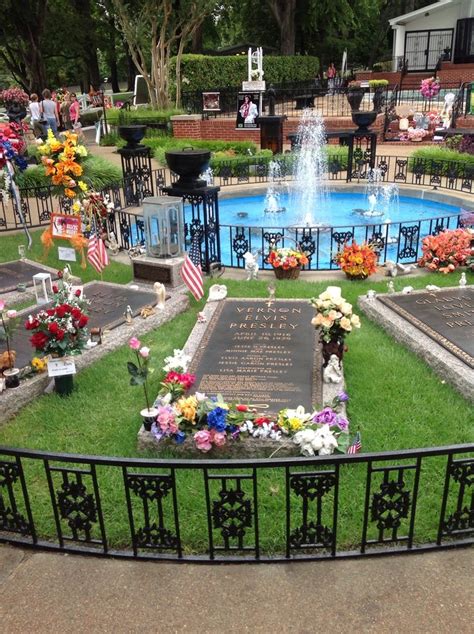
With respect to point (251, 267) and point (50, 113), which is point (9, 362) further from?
point (50, 113)

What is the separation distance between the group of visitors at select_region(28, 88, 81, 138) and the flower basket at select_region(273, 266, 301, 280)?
46.1 ft

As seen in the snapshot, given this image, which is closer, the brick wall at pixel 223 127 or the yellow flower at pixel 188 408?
the yellow flower at pixel 188 408

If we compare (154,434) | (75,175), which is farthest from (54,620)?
(75,175)

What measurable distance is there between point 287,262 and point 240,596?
6.54 meters

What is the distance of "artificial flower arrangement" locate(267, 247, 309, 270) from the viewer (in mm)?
9695

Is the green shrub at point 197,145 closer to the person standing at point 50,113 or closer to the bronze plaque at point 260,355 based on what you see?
the person standing at point 50,113

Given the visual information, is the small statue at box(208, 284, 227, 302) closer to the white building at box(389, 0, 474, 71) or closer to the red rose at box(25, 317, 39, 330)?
the red rose at box(25, 317, 39, 330)

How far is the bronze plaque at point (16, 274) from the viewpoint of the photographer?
931cm

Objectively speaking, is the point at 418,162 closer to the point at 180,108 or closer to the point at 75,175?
the point at 75,175

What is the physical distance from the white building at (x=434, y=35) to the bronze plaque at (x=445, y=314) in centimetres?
3239

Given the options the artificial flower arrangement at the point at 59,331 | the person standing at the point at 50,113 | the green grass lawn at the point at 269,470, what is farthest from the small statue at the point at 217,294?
the person standing at the point at 50,113

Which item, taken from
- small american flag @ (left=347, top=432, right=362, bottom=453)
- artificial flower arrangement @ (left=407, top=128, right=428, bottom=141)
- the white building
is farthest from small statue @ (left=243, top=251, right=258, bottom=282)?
the white building

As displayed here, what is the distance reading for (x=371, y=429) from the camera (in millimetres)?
5586

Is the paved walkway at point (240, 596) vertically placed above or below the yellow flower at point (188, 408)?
below
